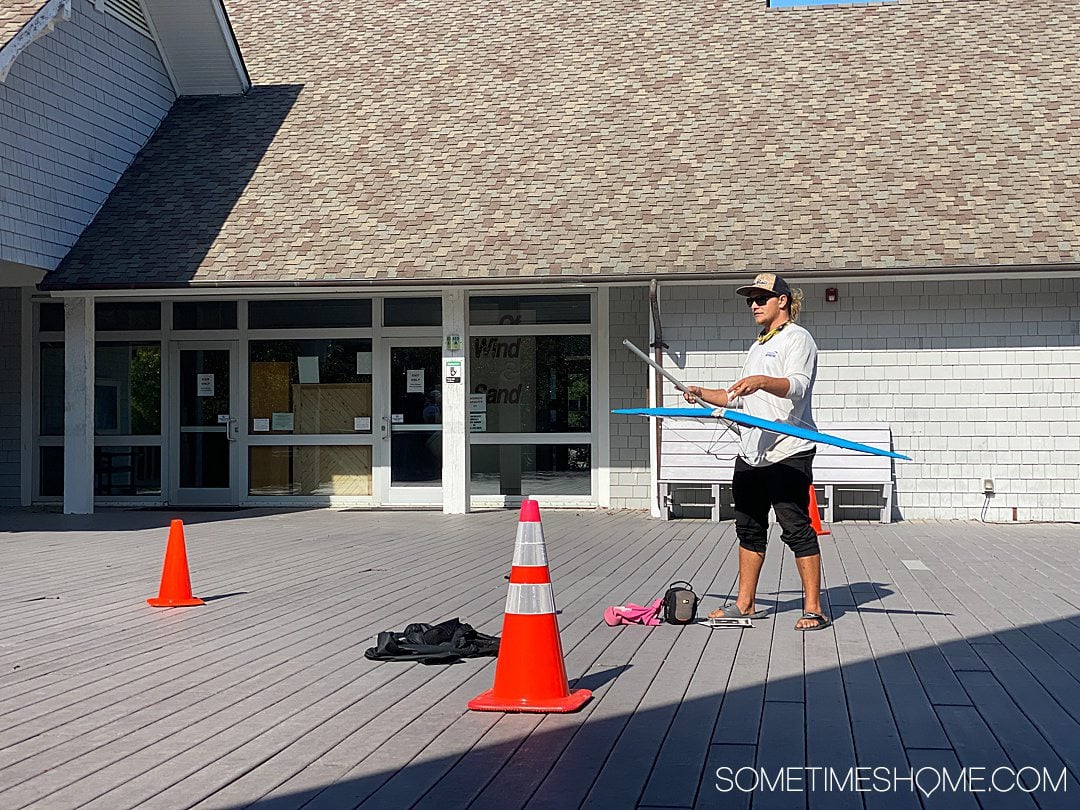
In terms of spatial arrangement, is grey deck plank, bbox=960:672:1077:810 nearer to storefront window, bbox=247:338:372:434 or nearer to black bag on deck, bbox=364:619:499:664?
black bag on deck, bbox=364:619:499:664

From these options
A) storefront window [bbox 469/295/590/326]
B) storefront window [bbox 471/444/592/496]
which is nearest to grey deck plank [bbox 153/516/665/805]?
storefront window [bbox 471/444/592/496]

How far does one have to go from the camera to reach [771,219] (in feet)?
54.5

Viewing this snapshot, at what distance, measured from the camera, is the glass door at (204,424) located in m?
19.1

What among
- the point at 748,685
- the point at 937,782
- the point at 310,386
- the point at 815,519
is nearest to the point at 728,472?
the point at 815,519

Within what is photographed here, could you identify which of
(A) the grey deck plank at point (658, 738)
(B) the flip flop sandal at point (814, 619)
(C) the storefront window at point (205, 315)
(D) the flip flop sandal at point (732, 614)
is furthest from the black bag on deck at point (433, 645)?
(C) the storefront window at point (205, 315)

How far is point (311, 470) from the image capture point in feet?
62.2

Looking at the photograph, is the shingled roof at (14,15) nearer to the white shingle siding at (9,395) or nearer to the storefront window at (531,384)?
the white shingle siding at (9,395)

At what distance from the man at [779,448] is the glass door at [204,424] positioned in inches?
491

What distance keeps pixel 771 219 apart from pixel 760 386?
9604 mm

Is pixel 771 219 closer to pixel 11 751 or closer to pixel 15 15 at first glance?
pixel 15 15

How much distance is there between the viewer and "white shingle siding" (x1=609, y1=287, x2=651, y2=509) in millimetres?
17750

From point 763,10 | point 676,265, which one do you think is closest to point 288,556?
point 676,265

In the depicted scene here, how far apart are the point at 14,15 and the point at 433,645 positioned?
1234cm

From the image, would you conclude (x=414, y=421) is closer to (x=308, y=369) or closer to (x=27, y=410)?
(x=308, y=369)
